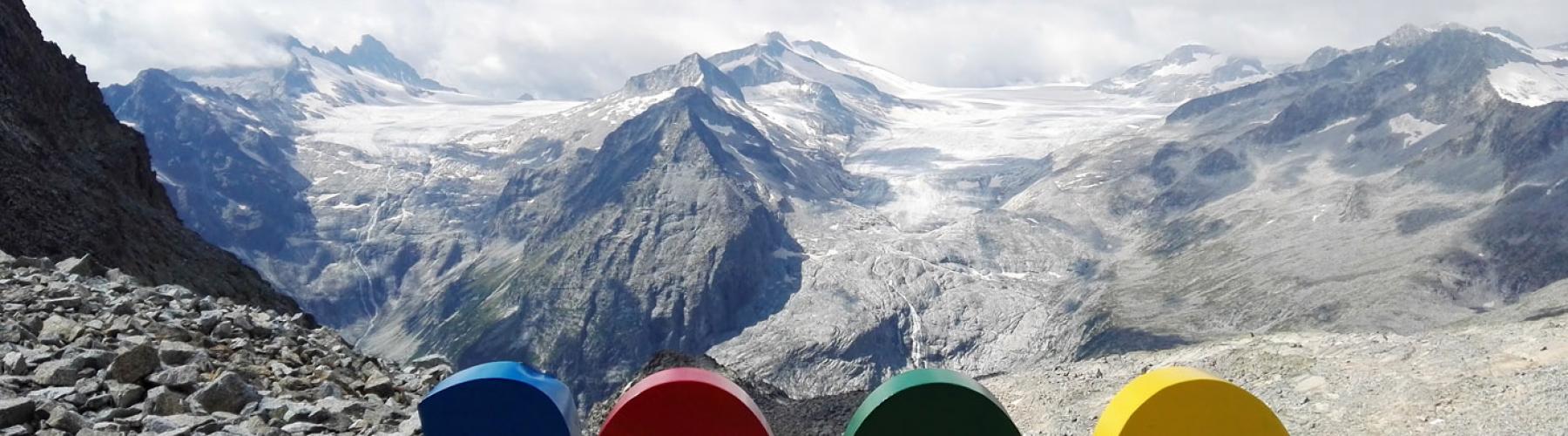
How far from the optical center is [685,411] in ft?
25.6

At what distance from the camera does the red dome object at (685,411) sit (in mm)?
7742

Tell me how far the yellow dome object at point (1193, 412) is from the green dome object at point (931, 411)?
954 millimetres

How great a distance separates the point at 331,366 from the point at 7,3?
7314 cm

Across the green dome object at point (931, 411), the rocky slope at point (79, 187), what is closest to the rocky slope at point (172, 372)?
the green dome object at point (931, 411)

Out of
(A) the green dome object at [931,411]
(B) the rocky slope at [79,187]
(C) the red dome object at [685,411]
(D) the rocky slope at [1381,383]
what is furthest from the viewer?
(B) the rocky slope at [79,187]

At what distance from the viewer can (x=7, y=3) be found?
67.9 m

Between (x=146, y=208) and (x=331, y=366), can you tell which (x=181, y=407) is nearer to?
(x=331, y=366)

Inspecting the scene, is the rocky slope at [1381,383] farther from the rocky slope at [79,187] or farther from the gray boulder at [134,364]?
the rocky slope at [79,187]

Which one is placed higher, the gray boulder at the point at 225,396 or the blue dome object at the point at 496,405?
the blue dome object at the point at 496,405

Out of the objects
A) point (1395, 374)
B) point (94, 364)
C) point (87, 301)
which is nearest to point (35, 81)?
point (87, 301)

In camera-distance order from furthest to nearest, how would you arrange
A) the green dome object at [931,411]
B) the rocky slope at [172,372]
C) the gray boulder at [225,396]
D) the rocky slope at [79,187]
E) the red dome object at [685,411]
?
1. the rocky slope at [79,187]
2. the gray boulder at [225,396]
3. the rocky slope at [172,372]
4. the red dome object at [685,411]
5. the green dome object at [931,411]

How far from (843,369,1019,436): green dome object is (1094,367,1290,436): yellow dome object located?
0.95 metres

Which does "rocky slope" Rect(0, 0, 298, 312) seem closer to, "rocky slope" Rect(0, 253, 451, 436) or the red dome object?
"rocky slope" Rect(0, 253, 451, 436)

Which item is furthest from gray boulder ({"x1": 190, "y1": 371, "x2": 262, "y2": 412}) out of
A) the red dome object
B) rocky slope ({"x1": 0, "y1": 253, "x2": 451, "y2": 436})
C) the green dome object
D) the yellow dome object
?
the yellow dome object
